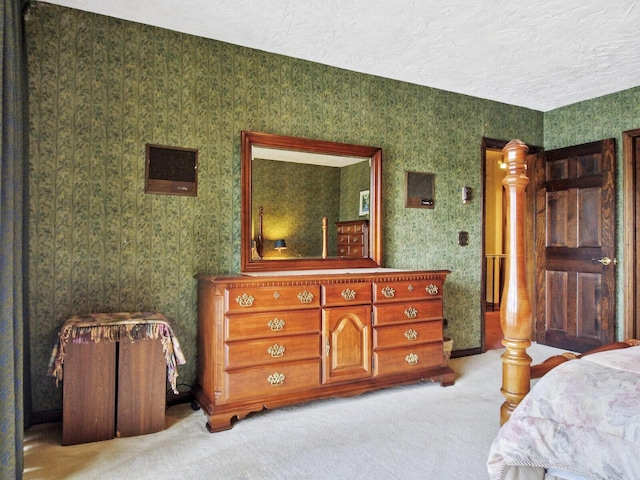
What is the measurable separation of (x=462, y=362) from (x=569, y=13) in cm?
289

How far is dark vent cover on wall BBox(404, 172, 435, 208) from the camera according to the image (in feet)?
13.0

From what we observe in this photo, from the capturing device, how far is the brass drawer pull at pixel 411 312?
3.22 metres

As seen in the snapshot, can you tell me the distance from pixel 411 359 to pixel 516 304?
1576mm

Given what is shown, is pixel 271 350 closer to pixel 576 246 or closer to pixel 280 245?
pixel 280 245

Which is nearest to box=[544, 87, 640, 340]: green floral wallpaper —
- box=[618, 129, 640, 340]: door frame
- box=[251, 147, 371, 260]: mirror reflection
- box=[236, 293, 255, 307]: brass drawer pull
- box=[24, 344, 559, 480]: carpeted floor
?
box=[618, 129, 640, 340]: door frame

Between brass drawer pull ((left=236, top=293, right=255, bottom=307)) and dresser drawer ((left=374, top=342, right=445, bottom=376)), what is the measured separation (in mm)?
1025

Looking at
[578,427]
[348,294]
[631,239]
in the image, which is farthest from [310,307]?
[631,239]

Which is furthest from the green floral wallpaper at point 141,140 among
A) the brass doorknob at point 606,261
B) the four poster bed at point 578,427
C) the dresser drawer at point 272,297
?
the four poster bed at point 578,427

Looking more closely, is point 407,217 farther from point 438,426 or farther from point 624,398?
point 624,398

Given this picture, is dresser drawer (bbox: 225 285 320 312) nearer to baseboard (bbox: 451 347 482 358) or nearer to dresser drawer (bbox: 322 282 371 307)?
dresser drawer (bbox: 322 282 371 307)

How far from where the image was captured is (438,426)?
8.57ft

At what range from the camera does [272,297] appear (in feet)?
8.98

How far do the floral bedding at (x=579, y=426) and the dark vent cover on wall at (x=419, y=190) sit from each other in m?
2.54

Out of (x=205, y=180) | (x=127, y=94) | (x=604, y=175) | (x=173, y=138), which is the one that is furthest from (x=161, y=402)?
(x=604, y=175)
